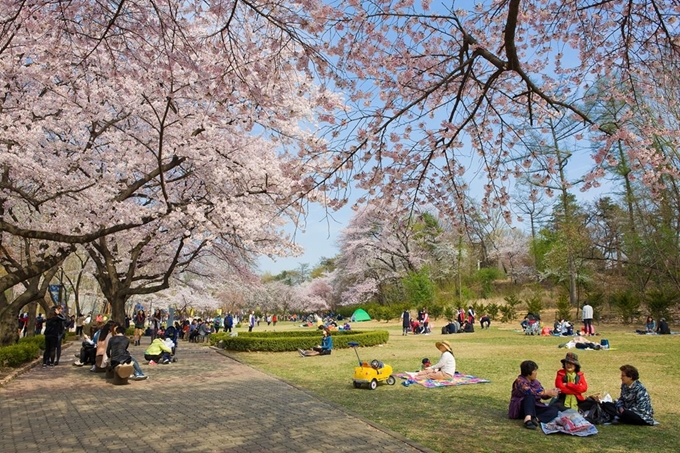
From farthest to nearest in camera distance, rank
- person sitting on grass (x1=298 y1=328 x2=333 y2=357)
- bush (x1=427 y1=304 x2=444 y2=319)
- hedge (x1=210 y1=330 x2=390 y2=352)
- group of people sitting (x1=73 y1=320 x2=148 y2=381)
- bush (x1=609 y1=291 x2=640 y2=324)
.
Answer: bush (x1=427 y1=304 x2=444 y2=319) < bush (x1=609 y1=291 x2=640 y2=324) < hedge (x1=210 y1=330 x2=390 y2=352) < person sitting on grass (x1=298 y1=328 x2=333 y2=357) < group of people sitting (x1=73 y1=320 x2=148 y2=381)

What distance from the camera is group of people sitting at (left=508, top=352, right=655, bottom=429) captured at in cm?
602

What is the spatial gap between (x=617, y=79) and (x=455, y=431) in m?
4.80

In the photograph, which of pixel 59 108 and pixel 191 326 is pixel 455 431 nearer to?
pixel 59 108

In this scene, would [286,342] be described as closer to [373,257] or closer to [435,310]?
[435,310]

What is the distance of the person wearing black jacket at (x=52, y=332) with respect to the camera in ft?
39.4

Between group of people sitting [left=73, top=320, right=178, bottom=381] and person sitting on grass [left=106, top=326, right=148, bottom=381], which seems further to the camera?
group of people sitting [left=73, top=320, right=178, bottom=381]

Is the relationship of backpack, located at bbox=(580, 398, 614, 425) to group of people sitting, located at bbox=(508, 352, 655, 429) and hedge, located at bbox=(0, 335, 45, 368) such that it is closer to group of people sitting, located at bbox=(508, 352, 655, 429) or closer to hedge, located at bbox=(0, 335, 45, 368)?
group of people sitting, located at bbox=(508, 352, 655, 429)

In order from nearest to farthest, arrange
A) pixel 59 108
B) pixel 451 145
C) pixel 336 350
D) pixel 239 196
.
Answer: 1. pixel 451 145
2. pixel 59 108
3. pixel 239 196
4. pixel 336 350

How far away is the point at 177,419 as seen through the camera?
21.8 ft

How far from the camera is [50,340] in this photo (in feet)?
41.6

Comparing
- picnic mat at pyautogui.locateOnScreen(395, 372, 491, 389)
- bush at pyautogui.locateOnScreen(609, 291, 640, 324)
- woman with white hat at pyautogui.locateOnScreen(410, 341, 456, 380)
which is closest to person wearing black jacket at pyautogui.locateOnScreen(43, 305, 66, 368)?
picnic mat at pyautogui.locateOnScreen(395, 372, 491, 389)

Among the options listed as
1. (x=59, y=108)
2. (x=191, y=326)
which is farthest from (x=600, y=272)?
(x=59, y=108)

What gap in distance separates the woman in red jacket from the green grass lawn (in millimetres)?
522

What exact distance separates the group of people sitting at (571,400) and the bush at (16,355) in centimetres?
1101
